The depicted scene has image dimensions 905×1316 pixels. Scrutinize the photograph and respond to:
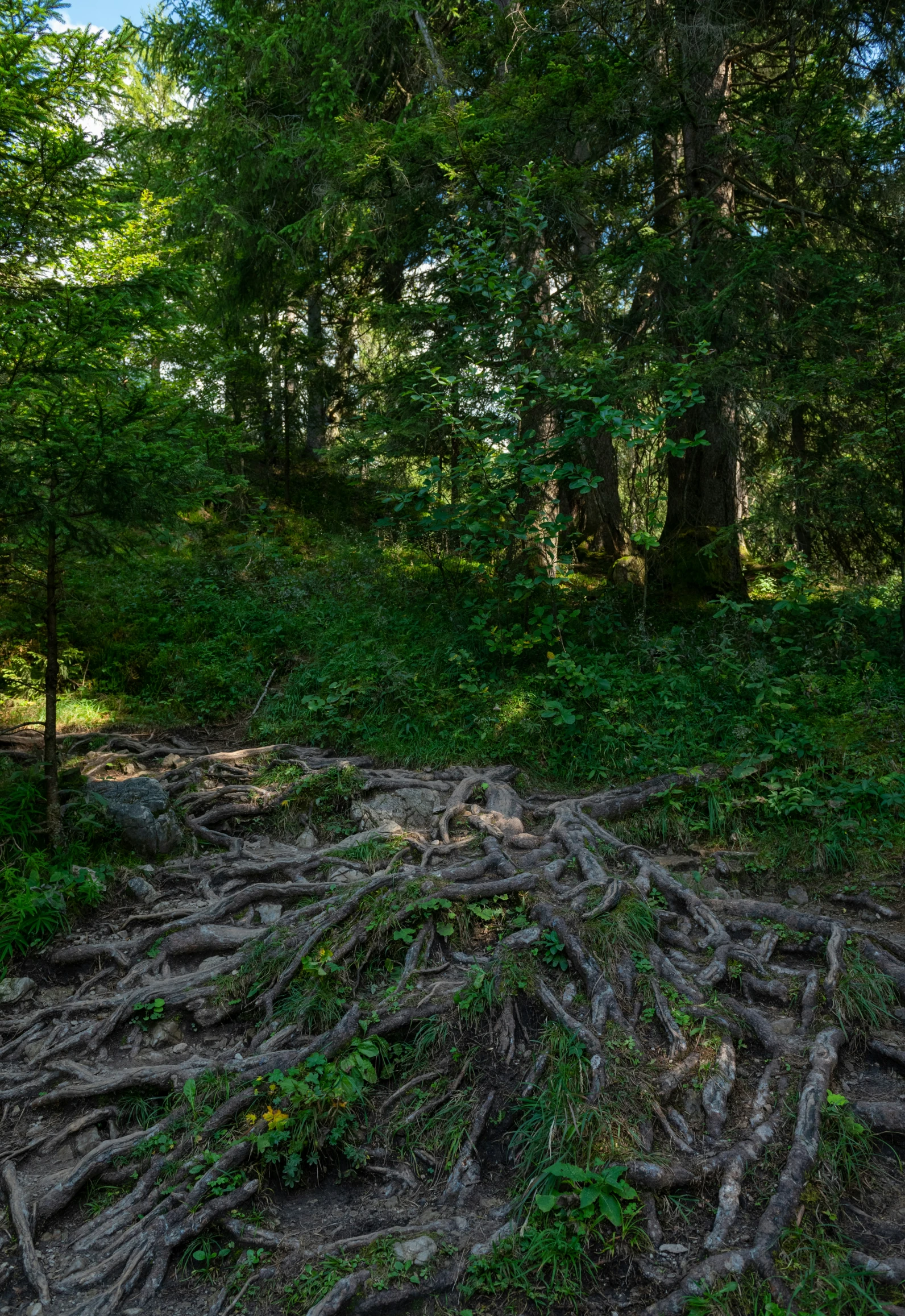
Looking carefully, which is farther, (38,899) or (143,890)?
(143,890)

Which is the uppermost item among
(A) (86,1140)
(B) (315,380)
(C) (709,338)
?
(B) (315,380)

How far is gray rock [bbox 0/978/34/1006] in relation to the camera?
472cm

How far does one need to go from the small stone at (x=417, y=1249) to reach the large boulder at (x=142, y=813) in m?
3.91

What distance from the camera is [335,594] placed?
443 inches

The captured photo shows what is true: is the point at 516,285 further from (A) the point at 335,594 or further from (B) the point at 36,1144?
(B) the point at 36,1144

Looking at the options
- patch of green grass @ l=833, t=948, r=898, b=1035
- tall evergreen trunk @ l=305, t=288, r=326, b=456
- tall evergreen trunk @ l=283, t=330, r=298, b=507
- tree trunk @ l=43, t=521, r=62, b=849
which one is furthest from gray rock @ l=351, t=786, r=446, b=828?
tall evergreen trunk @ l=283, t=330, r=298, b=507

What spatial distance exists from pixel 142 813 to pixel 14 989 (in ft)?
5.66

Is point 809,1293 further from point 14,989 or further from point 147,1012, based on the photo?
point 14,989

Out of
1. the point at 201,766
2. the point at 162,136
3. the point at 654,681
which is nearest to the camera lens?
the point at 201,766

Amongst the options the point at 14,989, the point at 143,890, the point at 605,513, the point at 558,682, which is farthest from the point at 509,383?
the point at 14,989

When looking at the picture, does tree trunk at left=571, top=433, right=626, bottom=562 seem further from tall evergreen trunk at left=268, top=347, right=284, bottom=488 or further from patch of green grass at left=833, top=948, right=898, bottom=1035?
patch of green grass at left=833, top=948, right=898, bottom=1035

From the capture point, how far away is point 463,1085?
12.9ft

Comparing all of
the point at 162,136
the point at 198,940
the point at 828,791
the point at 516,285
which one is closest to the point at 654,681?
the point at 828,791

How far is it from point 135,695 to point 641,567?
22.6ft
